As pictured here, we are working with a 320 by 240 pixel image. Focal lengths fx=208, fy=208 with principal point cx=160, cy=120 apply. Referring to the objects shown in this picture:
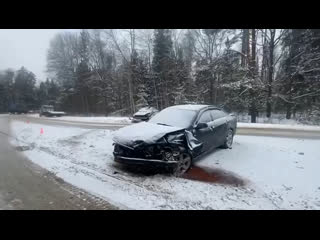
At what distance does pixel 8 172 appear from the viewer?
217 inches

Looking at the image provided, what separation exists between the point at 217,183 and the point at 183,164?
0.93 meters

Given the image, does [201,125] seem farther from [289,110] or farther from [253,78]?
[289,110]

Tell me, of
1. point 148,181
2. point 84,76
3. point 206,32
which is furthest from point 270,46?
point 84,76

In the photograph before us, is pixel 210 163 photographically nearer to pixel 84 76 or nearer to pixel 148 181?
pixel 148 181

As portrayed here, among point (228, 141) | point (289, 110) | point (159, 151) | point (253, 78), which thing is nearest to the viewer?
point (159, 151)

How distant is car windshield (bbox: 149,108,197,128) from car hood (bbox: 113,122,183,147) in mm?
358

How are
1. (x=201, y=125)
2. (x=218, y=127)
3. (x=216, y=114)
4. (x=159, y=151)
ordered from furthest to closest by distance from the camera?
(x=216, y=114), (x=218, y=127), (x=201, y=125), (x=159, y=151)

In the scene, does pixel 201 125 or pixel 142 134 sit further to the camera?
pixel 201 125

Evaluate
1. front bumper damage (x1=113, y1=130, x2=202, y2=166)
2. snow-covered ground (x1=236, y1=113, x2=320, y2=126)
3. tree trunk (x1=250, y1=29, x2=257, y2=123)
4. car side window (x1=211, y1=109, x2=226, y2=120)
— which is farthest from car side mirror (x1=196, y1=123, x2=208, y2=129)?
snow-covered ground (x1=236, y1=113, x2=320, y2=126)

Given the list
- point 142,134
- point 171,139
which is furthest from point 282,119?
point 142,134

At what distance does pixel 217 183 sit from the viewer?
465cm

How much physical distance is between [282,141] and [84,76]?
33.3 meters

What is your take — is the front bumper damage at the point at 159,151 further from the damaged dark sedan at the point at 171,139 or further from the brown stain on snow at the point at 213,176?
the brown stain on snow at the point at 213,176
